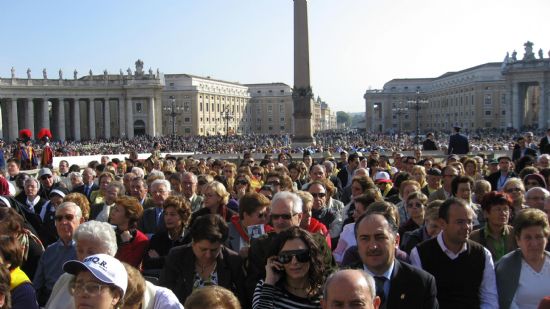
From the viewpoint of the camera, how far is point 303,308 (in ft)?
14.2

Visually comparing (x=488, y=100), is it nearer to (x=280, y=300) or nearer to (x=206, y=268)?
(x=206, y=268)

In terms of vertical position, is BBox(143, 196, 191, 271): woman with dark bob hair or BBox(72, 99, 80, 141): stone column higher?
BBox(72, 99, 80, 141): stone column

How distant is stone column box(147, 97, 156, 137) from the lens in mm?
95750

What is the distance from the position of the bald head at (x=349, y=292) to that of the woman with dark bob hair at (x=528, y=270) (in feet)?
7.63

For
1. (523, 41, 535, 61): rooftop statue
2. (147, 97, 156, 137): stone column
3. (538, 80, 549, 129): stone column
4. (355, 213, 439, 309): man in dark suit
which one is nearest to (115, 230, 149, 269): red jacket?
(355, 213, 439, 309): man in dark suit

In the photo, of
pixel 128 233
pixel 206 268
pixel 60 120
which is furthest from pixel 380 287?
pixel 60 120

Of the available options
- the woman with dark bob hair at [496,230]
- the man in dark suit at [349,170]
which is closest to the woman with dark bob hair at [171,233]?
the woman with dark bob hair at [496,230]

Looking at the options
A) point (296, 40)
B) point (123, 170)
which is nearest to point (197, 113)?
point (296, 40)

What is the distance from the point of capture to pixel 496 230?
6.30 m

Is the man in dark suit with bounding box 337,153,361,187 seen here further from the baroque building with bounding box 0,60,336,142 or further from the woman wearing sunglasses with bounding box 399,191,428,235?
the baroque building with bounding box 0,60,336,142

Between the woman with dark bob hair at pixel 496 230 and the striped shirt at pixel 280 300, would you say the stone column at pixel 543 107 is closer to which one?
the woman with dark bob hair at pixel 496 230

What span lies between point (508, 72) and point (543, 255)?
101198mm

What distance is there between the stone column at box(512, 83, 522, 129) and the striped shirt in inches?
4003

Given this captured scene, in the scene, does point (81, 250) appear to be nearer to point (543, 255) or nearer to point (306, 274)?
point (306, 274)
